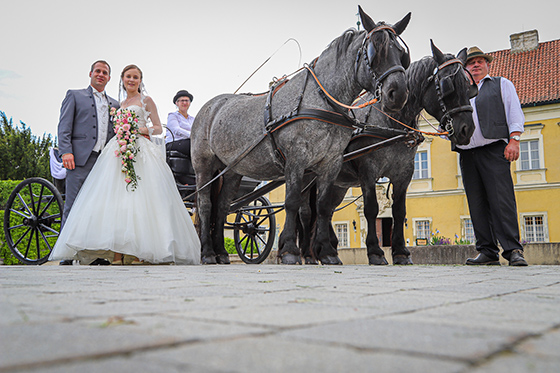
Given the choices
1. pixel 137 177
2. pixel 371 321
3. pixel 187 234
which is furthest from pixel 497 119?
pixel 371 321

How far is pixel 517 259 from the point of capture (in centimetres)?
570

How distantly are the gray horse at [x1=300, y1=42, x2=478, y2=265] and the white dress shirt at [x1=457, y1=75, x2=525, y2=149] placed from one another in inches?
13.6

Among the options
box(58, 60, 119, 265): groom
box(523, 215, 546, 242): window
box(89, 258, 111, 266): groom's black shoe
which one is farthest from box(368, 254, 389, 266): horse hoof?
box(523, 215, 546, 242): window

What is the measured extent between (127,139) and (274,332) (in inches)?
230

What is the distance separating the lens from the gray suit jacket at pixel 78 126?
693cm

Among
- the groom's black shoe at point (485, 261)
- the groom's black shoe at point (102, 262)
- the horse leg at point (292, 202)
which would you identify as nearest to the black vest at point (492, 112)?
the groom's black shoe at point (485, 261)

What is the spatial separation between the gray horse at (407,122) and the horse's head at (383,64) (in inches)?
20.9

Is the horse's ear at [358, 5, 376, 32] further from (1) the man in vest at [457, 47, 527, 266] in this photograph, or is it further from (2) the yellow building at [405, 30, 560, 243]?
(2) the yellow building at [405, 30, 560, 243]

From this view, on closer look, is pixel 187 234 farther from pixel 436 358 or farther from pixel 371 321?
pixel 436 358

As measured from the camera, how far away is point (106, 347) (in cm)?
112

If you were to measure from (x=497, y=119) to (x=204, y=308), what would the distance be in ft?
16.5

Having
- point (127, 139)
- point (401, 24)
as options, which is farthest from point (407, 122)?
point (127, 139)

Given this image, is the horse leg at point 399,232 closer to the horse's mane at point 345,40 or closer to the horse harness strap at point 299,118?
the horse harness strap at point 299,118

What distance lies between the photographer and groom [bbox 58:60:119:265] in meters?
6.88
